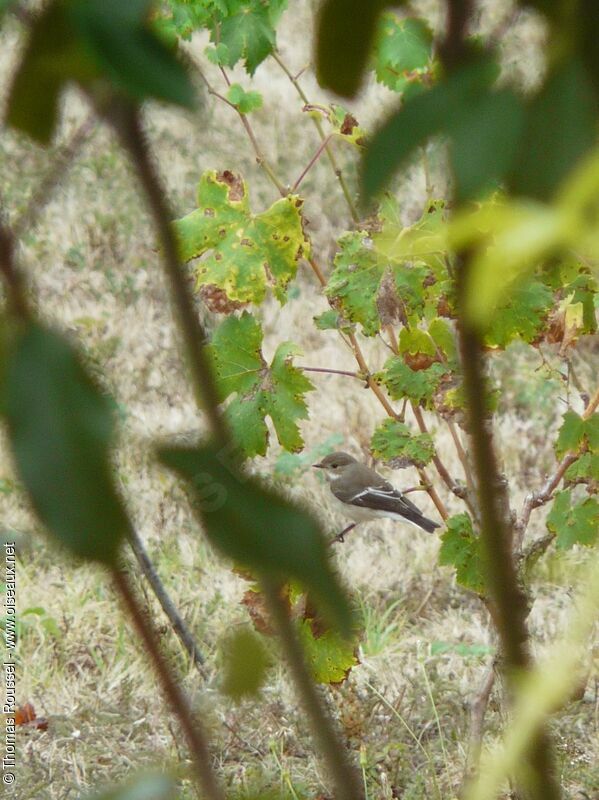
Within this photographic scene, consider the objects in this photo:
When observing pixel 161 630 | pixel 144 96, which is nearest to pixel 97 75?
pixel 144 96

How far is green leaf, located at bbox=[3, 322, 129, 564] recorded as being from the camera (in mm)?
425

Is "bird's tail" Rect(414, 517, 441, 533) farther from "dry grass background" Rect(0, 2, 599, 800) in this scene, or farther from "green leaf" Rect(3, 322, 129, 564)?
"green leaf" Rect(3, 322, 129, 564)

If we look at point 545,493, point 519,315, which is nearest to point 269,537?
point 519,315

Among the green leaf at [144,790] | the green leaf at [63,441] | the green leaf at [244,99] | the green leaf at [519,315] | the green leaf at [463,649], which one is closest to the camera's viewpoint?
the green leaf at [63,441]

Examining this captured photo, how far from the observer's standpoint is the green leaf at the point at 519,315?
6.14ft

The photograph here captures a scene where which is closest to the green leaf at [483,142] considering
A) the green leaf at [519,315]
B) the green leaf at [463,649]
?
the green leaf at [519,315]

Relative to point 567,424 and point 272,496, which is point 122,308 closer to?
point 567,424

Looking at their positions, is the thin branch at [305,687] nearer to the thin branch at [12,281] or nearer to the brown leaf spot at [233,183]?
the thin branch at [12,281]

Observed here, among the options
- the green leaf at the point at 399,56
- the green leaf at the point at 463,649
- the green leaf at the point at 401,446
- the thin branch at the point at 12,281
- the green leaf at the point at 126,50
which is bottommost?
the thin branch at the point at 12,281

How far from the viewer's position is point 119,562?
1.51ft

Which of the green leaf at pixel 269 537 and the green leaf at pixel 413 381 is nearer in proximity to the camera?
the green leaf at pixel 269 537

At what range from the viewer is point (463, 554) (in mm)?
2057

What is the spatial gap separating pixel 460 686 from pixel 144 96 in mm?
2611

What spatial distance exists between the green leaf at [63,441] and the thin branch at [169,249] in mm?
52
